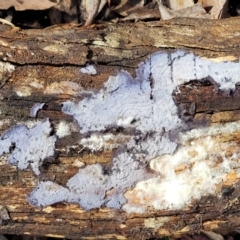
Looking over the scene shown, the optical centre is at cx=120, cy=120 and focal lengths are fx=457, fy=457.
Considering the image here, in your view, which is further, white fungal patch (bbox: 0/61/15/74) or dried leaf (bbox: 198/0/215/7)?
dried leaf (bbox: 198/0/215/7)

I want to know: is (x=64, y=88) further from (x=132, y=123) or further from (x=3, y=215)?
(x=3, y=215)

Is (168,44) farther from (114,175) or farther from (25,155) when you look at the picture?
(25,155)

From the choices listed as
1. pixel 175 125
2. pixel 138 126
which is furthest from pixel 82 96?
A: pixel 175 125

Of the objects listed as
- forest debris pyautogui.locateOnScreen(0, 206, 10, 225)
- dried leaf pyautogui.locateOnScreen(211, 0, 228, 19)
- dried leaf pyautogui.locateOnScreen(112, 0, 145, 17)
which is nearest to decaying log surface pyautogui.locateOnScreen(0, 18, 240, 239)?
forest debris pyautogui.locateOnScreen(0, 206, 10, 225)

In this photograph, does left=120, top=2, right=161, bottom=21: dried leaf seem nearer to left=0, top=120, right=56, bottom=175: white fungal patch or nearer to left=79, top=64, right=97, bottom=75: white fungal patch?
left=79, top=64, right=97, bottom=75: white fungal patch

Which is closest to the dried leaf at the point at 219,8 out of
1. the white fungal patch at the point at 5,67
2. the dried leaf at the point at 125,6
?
the dried leaf at the point at 125,6

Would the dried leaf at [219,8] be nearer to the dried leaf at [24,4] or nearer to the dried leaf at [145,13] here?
the dried leaf at [145,13]
